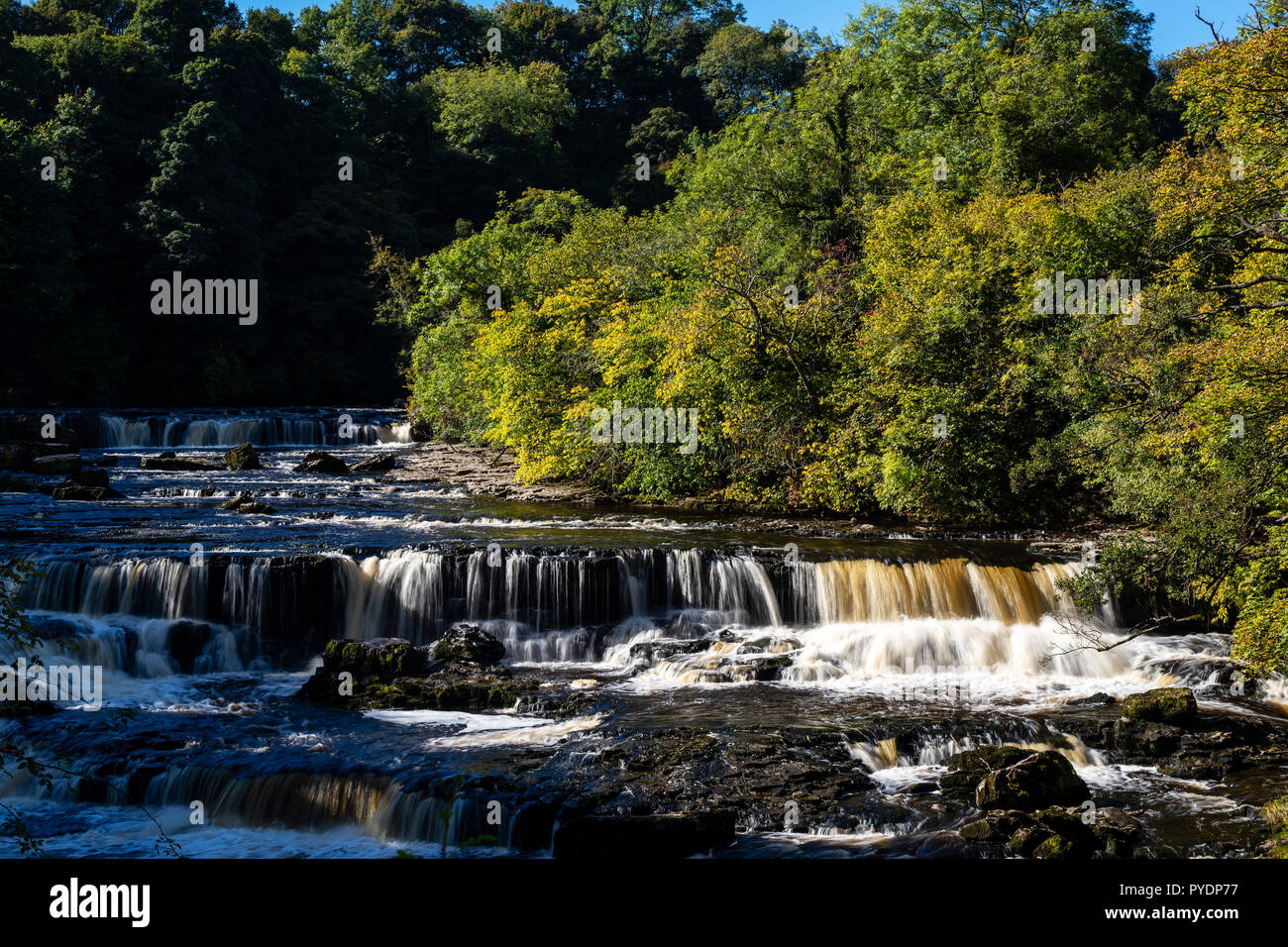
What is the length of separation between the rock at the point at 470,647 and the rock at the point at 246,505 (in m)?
9.14

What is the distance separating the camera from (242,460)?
31.2 meters

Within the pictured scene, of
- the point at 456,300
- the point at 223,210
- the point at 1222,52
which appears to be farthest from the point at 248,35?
the point at 1222,52

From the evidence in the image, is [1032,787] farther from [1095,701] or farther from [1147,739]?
[1095,701]

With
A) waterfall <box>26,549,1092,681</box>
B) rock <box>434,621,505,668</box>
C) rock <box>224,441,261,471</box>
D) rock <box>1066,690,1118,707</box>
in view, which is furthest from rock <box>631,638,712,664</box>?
rock <box>224,441,261,471</box>

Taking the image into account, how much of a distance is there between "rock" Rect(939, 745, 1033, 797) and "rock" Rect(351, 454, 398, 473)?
2395 cm

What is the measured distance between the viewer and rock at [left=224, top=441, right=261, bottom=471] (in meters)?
30.9

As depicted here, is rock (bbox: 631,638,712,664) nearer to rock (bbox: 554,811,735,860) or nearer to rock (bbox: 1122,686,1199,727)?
rock (bbox: 554,811,735,860)

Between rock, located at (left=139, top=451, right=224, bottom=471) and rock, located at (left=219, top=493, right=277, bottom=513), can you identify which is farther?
rock, located at (left=139, top=451, right=224, bottom=471)

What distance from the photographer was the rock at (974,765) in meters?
10.6

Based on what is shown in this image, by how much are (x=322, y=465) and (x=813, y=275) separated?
56.1ft

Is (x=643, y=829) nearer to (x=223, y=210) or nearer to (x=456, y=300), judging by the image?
(x=456, y=300)

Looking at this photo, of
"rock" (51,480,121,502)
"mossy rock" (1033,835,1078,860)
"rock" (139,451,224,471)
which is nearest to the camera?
"mossy rock" (1033,835,1078,860)

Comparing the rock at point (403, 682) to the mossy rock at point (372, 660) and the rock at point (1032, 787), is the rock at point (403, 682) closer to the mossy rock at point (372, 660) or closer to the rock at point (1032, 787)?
the mossy rock at point (372, 660)

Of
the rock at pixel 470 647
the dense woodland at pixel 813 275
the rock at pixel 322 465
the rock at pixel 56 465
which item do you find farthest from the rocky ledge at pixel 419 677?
the rock at pixel 56 465
